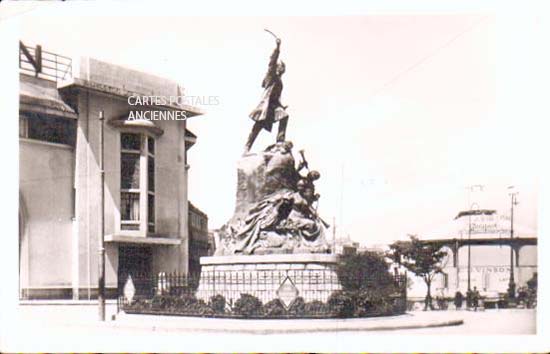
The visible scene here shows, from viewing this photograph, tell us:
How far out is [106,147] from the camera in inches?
628

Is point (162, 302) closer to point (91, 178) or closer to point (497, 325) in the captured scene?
point (91, 178)

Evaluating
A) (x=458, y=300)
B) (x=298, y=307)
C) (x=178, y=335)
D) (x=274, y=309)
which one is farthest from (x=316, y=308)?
(x=458, y=300)

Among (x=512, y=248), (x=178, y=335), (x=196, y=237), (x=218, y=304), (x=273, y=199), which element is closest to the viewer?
(x=178, y=335)

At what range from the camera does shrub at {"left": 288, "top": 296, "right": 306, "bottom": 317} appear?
12.8 metres

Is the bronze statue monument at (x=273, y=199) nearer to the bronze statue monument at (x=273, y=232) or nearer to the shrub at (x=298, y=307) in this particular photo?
the bronze statue monument at (x=273, y=232)

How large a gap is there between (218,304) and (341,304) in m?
2.22

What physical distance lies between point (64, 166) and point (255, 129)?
13.4 ft

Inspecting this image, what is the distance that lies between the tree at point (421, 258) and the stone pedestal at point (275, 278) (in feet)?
6.19

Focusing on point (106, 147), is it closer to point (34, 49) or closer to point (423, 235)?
point (34, 49)

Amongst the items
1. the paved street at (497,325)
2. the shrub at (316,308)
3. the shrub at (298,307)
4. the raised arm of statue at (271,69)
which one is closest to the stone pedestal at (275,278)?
the shrub at (298,307)

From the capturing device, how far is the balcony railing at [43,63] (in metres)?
13.6

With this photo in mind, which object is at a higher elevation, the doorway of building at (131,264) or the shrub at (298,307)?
the doorway of building at (131,264)

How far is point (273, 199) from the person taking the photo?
1456 cm

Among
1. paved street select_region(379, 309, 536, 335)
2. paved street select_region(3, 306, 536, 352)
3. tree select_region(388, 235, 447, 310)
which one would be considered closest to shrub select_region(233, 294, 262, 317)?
paved street select_region(3, 306, 536, 352)
